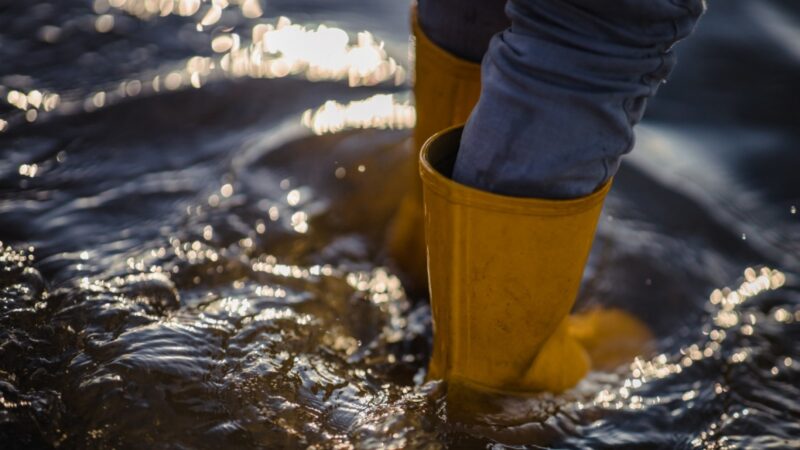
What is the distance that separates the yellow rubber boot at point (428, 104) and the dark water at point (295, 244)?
6 centimetres

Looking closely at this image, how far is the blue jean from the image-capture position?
1.10m

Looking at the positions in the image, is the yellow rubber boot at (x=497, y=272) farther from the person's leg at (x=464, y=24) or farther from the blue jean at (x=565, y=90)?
the person's leg at (x=464, y=24)

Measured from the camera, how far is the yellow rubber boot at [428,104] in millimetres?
1547

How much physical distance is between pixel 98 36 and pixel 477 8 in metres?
1.58

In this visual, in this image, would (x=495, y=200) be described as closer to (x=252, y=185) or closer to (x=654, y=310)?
(x=654, y=310)

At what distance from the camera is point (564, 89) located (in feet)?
3.67

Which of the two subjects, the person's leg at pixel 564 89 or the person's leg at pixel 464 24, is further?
the person's leg at pixel 464 24

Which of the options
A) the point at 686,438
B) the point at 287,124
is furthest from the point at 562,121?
the point at 287,124

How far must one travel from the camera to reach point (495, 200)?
3.77 ft

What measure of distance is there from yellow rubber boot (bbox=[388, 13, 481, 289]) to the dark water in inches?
2.4

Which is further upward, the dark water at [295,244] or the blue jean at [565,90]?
the blue jean at [565,90]

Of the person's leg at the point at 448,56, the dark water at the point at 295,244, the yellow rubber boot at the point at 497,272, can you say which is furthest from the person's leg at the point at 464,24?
the dark water at the point at 295,244

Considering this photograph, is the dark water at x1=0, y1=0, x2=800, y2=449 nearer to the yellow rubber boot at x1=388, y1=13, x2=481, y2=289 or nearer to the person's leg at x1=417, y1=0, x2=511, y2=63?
the yellow rubber boot at x1=388, y1=13, x2=481, y2=289

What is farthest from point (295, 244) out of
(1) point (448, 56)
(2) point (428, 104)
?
(1) point (448, 56)
